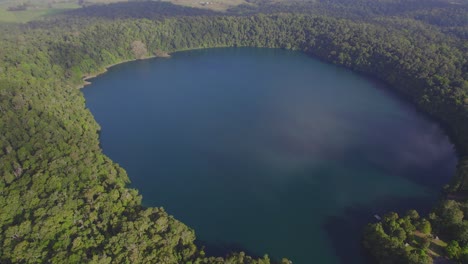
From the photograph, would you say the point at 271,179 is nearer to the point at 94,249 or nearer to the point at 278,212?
the point at 278,212

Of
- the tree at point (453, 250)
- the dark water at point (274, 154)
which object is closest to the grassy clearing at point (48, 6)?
the dark water at point (274, 154)

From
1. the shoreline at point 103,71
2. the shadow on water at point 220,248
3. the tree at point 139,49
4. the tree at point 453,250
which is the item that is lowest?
the shadow on water at point 220,248

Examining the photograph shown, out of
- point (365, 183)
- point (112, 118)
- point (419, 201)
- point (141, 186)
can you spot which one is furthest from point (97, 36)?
point (419, 201)

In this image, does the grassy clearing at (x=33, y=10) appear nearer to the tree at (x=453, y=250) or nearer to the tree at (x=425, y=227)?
the tree at (x=425, y=227)

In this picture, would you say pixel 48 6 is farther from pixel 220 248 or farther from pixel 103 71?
pixel 220 248

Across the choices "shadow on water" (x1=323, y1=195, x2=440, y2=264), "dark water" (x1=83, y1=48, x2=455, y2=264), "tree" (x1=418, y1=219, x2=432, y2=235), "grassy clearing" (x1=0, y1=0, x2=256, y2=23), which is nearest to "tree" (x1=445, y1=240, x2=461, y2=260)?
"tree" (x1=418, y1=219, x2=432, y2=235)

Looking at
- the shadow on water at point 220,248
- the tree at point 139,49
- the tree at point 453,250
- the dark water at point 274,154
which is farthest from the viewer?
the tree at point 139,49
